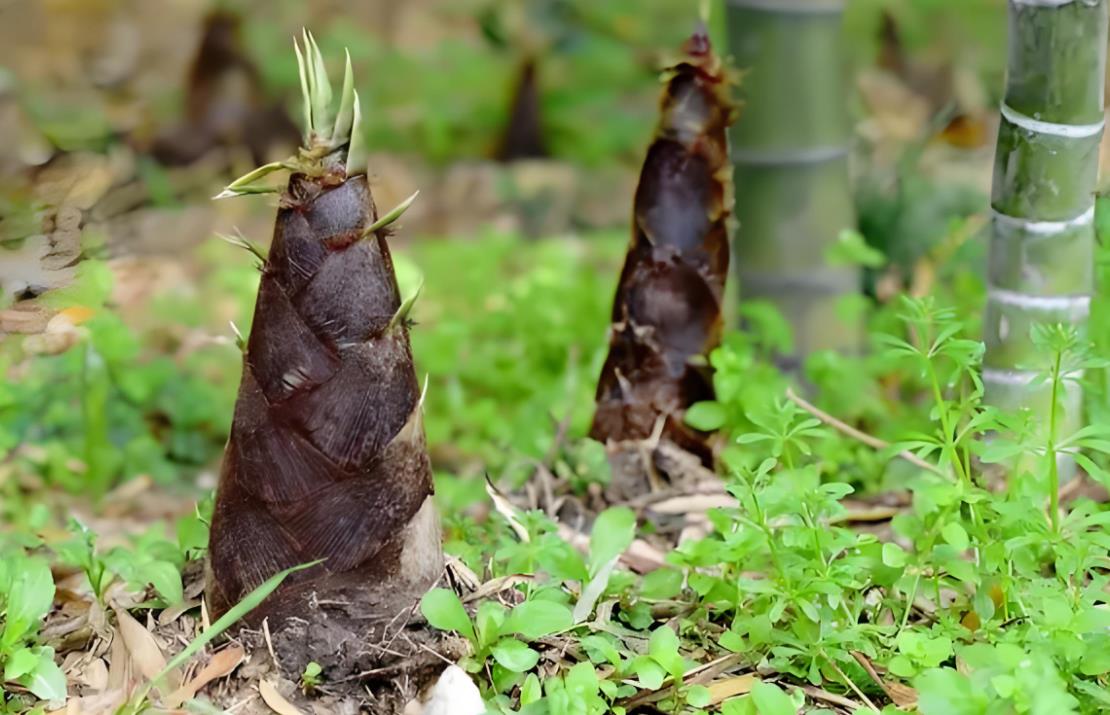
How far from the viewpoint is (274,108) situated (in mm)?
5074

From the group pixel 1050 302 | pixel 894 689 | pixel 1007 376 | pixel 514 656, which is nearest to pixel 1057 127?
pixel 1050 302

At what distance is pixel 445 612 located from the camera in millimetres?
1296

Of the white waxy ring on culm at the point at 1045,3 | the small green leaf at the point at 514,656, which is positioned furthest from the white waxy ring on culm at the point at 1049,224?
the small green leaf at the point at 514,656

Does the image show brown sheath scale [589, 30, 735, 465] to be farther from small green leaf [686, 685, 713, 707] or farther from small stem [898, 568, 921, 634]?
small green leaf [686, 685, 713, 707]

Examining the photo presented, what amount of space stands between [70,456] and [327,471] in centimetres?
149

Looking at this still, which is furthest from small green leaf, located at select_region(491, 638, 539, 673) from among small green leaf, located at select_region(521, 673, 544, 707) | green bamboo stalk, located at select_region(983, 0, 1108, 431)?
green bamboo stalk, located at select_region(983, 0, 1108, 431)

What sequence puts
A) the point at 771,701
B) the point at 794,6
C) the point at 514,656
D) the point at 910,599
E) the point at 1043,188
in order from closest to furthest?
1. the point at 771,701
2. the point at 514,656
3. the point at 910,599
4. the point at 1043,188
5. the point at 794,6

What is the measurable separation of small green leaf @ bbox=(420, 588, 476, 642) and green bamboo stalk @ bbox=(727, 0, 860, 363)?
130 cm

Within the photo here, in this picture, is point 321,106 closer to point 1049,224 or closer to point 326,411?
point 326,411

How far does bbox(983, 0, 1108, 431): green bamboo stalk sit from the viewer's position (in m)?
1.60

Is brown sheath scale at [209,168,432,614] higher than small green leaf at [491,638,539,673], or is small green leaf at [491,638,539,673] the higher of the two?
brown sheath scale at [209,168,432,614]

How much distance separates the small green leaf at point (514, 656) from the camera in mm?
1291

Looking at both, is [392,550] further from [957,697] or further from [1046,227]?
[1046,227]

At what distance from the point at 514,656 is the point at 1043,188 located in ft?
3.17
